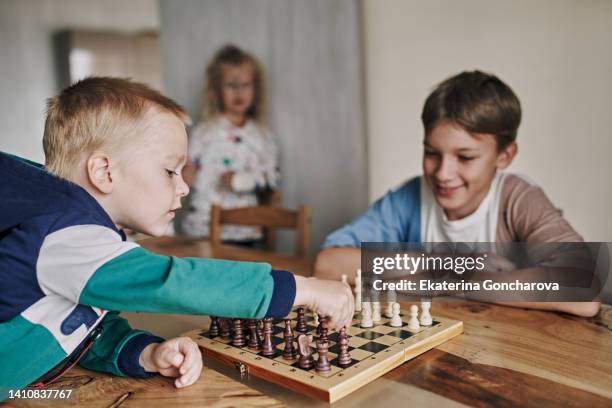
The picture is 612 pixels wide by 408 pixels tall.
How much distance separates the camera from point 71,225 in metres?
0.70

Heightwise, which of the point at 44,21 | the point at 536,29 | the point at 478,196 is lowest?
the point at 478,196

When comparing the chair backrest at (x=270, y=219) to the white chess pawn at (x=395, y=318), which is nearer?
the white chess pawn at (x=395, y=318)

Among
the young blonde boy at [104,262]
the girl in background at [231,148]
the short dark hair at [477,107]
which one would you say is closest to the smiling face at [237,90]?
the girl in background at [231,148]

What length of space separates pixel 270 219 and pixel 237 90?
134cm

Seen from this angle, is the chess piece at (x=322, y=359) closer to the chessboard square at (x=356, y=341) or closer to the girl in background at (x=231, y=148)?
the chessboard square at (x=356, y=341)

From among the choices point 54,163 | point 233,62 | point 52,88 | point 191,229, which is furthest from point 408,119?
point 52,88


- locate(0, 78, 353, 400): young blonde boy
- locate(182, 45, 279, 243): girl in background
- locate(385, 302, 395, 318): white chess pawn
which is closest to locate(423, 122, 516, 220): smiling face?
locate(385, 302, 395, 318): white chess pawn

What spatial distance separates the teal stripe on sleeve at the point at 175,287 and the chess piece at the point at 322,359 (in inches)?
4.4

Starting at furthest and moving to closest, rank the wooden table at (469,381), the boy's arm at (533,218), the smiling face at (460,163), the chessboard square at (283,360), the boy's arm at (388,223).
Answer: the boy's arm at (388,223), the smiling face at (460,163), the boy's arm at (533,218), the chessboard square at (283,360), the wooden table at (469,381)

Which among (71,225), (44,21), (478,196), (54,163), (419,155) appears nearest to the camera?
(71,225)

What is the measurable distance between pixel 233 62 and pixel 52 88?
2.26m

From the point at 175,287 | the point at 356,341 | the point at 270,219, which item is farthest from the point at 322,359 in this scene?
the point at 270,219

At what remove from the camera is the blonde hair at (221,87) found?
3.16 meters

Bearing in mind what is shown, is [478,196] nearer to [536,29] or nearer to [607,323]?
[607,323]
